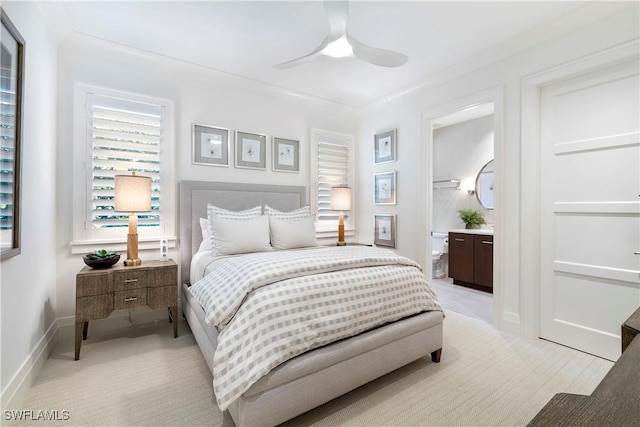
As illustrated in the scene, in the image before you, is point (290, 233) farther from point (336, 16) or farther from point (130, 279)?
point (336, 16)

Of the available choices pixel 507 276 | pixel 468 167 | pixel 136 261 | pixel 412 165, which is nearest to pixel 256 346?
pixel 136 261

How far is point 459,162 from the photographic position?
5023 mm

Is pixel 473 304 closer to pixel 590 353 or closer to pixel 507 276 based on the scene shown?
pixel 507 276

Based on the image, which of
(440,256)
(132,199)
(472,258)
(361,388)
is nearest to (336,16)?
(132,199)

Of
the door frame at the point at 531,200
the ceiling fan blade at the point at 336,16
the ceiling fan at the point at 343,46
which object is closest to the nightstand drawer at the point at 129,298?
the ceiling fan at the point at 343,46

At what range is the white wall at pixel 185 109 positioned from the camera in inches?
104

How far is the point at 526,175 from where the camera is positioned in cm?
264

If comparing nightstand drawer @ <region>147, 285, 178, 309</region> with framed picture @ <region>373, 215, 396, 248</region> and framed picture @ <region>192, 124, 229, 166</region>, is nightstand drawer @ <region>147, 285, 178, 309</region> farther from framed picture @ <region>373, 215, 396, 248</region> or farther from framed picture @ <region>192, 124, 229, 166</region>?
framed picture @ <region>373, 215, 396, 248</region>

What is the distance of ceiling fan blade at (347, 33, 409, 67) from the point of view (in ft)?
7.04

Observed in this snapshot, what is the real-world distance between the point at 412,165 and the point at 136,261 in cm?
315

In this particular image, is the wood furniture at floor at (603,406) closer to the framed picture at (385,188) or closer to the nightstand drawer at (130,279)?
the nightstand drawer at (130,279)

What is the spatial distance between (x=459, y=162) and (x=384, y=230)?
6.93ft

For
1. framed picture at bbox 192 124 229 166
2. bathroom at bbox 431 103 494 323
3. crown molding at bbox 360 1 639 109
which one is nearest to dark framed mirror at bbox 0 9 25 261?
framed picture at bbox 192 124 229 166

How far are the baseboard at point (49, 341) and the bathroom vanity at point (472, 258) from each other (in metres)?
3.84
